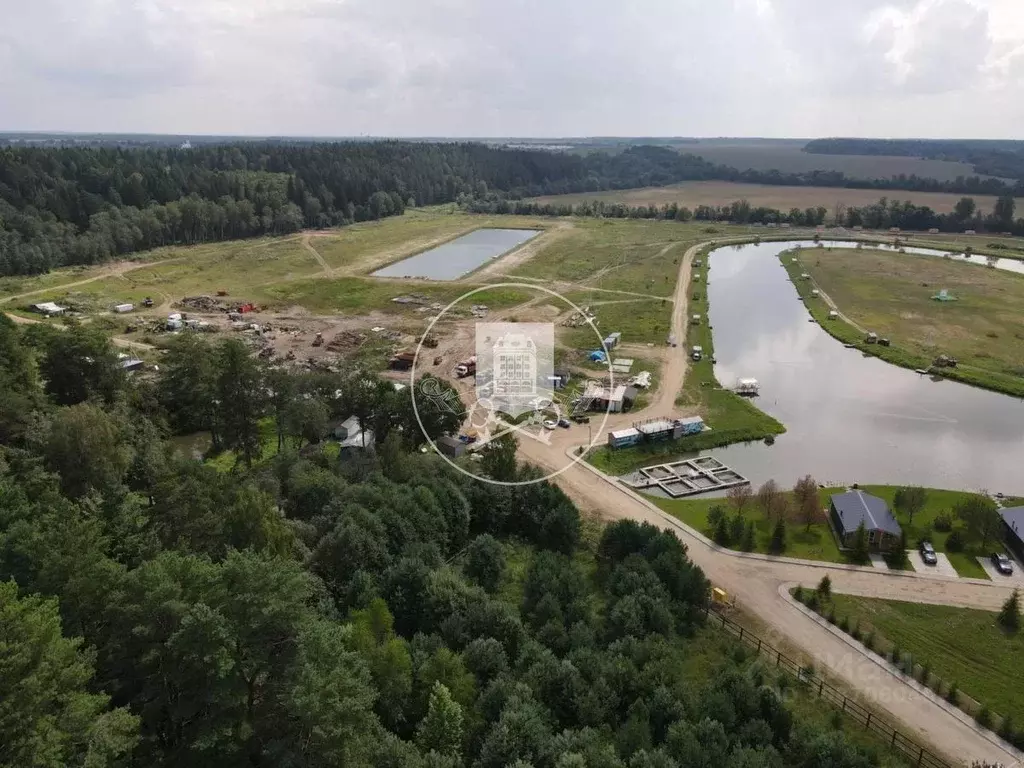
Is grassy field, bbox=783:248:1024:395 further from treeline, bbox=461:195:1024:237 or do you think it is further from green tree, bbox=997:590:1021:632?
green tree, bbox=997:590:1021:632

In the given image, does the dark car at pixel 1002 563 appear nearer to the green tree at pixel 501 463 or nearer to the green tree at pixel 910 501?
the green tree at pixel 910 501

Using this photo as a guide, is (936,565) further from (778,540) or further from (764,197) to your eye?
(764,197)

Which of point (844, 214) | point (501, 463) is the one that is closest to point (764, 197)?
point (844, 214)

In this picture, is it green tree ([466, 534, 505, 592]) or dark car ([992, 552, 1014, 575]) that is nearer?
green tree ([466, 534, 505, 592])

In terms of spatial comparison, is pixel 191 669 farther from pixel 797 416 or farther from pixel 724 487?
pixel 797 416

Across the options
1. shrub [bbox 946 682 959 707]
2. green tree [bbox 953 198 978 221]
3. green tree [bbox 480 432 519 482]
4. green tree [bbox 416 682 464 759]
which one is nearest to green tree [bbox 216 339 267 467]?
green tree [bbox 480 432 519 482]

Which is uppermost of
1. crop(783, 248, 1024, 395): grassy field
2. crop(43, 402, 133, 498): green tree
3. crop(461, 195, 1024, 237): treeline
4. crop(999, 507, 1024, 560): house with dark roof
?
crop(461, 195, 1024, 237): treeline
